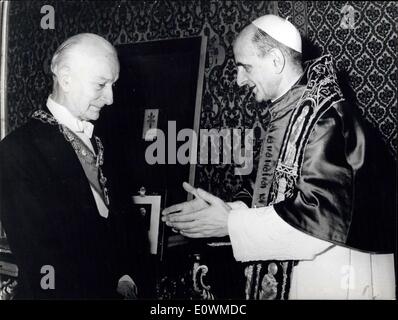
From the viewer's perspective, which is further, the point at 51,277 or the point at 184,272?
the point at 184,272

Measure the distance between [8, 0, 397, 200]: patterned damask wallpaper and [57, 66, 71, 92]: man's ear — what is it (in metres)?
0.14

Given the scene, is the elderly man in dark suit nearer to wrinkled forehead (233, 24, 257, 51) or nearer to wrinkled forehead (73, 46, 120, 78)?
wrinkled forehead (73, 46, 120, 78)

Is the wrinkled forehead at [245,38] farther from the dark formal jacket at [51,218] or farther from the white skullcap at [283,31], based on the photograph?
the dark formal jacket at [51,218]

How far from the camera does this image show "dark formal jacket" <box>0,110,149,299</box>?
8.48 feet

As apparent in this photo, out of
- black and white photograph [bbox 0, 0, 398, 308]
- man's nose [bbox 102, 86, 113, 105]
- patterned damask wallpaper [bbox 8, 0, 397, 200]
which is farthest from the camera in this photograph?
man's nose [bbox 102, 86, 113, 105]

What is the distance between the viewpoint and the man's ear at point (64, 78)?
2.74 metres

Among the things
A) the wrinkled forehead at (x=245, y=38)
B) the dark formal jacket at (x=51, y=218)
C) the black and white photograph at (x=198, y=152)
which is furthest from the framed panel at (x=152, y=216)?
the wrinkled forehead at (x=245, y=38)

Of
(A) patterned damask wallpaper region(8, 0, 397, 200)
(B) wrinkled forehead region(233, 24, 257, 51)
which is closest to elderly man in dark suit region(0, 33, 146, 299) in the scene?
(A) patterned damask wallpaper region(8, 0, 397, 200)

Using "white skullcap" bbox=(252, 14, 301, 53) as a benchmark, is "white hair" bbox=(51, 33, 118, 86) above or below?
below

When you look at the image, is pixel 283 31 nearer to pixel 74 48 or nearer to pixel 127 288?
pixel 74 48

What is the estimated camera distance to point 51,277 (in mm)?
2574

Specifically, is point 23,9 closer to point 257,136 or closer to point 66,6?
point 66,6
